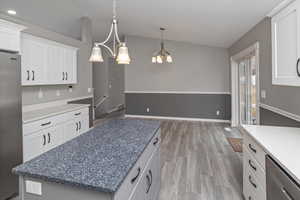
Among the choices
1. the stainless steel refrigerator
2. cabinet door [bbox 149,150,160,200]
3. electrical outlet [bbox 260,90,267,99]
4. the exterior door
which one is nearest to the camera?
cabinet door [bbox 149,150,160,200]

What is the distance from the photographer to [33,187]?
1067 millimetres

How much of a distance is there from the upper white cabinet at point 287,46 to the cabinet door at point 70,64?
3.83 meters

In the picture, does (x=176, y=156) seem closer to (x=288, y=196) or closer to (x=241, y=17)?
(x=288, y=196)

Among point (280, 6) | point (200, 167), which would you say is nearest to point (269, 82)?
point (280, 6)

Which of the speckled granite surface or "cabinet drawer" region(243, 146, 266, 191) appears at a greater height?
the speckled granite surface

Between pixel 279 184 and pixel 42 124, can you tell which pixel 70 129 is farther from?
pixel 279 184

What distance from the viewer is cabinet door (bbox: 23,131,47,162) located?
100 inches

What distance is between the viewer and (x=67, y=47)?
3.98 meters

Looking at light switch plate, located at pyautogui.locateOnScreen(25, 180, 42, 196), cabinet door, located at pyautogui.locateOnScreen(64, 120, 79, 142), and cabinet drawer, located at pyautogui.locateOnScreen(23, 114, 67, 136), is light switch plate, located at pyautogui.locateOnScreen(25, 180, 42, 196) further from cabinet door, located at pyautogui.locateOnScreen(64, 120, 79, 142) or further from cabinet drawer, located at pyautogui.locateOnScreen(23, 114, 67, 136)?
cabinet door, located at pyautogui.locateOnScreen(64, 120, 79, 142)

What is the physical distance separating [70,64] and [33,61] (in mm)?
1072

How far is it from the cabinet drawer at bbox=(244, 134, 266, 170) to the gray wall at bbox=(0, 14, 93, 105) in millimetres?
3557

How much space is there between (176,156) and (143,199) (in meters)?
2.23

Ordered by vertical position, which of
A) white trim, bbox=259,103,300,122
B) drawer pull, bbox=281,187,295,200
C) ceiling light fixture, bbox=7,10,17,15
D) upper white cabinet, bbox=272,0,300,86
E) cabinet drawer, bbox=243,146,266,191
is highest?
ceiling light fixture, bbox=7,10,17,15

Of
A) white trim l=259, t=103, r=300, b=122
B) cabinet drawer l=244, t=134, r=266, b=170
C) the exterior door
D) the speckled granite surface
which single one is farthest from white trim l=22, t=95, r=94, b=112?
the exterior door
